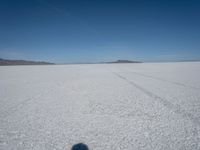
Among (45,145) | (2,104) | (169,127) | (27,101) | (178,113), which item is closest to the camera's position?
(45,145)

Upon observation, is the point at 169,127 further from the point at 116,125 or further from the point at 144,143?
the point at 116,125

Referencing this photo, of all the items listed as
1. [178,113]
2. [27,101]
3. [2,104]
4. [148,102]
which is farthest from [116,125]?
[2,104]

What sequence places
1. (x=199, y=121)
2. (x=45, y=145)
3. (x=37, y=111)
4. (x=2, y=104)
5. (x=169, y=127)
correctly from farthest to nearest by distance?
(x=2, y=104)
(x=37, y=111)
(x=199, y=121)
(x=169, y=127)
(x=45, y=145)

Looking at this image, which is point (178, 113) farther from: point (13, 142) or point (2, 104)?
point (2, 104)

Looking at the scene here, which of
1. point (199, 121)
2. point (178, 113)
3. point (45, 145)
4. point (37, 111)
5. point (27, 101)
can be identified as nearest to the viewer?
point (45, 145)

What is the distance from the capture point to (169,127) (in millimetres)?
2254

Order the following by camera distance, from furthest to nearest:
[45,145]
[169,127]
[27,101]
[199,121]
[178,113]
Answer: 1. [27,101]
2. [178,113]
3. [199,121]
4. [169,127]
5. [45,145]

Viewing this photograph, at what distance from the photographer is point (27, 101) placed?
384cm

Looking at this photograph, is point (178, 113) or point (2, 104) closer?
point (178, 113)

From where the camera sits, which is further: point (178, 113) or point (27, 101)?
point (27, 101)

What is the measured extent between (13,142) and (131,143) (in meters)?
1.49

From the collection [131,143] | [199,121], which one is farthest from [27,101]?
[199,121]

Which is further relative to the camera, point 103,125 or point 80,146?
point 103,125

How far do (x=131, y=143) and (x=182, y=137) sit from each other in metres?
0.69
